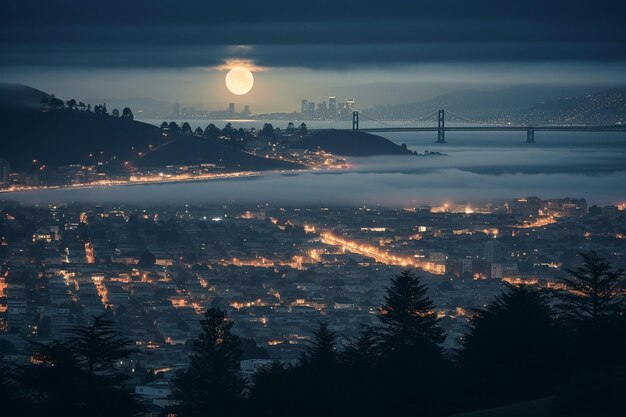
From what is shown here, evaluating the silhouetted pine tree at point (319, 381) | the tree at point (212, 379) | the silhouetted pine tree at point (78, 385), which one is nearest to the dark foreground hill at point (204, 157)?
the tree at point (212, 379)

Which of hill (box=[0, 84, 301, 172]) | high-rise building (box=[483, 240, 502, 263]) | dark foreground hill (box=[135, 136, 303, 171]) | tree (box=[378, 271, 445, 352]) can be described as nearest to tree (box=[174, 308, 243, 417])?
tree (box=[378, 271, 445, 352])

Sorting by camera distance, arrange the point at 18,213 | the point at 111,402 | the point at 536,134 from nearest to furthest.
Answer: the point at 111,402 < the point at 18,213 < the point at 536,134

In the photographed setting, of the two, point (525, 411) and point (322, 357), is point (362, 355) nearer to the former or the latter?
point (322, 357)

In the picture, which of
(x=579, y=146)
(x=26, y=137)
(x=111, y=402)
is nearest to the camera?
(x=111, y=402)

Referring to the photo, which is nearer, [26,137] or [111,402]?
[111,402]

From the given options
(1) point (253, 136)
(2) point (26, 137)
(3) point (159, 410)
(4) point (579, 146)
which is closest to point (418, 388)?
(3) point (159, 410)

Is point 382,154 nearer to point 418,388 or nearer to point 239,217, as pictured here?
point 239,217

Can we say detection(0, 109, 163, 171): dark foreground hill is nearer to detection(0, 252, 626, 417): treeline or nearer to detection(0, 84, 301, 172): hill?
detection(0, 84, 301, 172): hill
